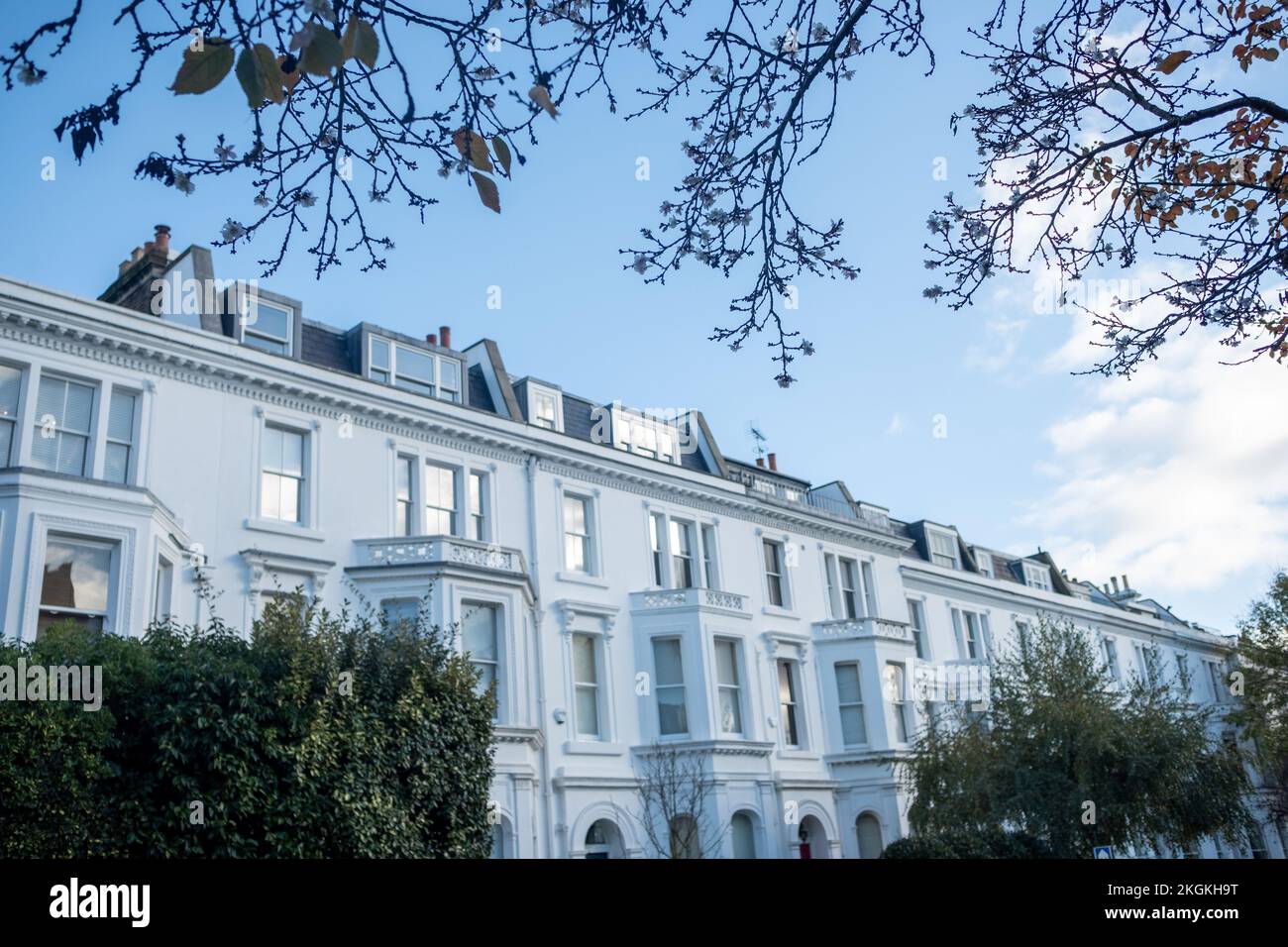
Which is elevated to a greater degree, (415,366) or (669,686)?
(415,366)

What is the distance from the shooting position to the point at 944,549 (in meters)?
40.9

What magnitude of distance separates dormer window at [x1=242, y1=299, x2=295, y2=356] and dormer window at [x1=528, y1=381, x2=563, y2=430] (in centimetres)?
634

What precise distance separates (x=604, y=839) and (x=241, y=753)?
12.8 metres

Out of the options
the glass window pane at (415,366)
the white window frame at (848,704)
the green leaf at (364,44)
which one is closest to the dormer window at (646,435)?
the glass window pane at (415,366)

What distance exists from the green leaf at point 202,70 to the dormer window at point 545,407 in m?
23.3

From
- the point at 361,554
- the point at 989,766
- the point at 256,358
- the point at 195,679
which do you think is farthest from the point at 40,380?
the point at 989,766

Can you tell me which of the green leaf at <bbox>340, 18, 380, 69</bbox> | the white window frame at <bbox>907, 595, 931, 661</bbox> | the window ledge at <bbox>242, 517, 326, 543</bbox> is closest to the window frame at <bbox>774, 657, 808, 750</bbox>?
the white window frame at <bbox>907, 595, 931, 661</bbox>

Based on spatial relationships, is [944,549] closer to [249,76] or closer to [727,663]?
[727,663]

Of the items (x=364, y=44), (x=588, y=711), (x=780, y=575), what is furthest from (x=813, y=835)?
(x=364, y=44)

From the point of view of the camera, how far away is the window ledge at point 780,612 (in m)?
29.1

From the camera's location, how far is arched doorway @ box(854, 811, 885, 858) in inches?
1138

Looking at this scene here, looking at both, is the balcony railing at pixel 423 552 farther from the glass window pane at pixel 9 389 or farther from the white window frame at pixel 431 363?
the glass window pane at pixel 9 389
